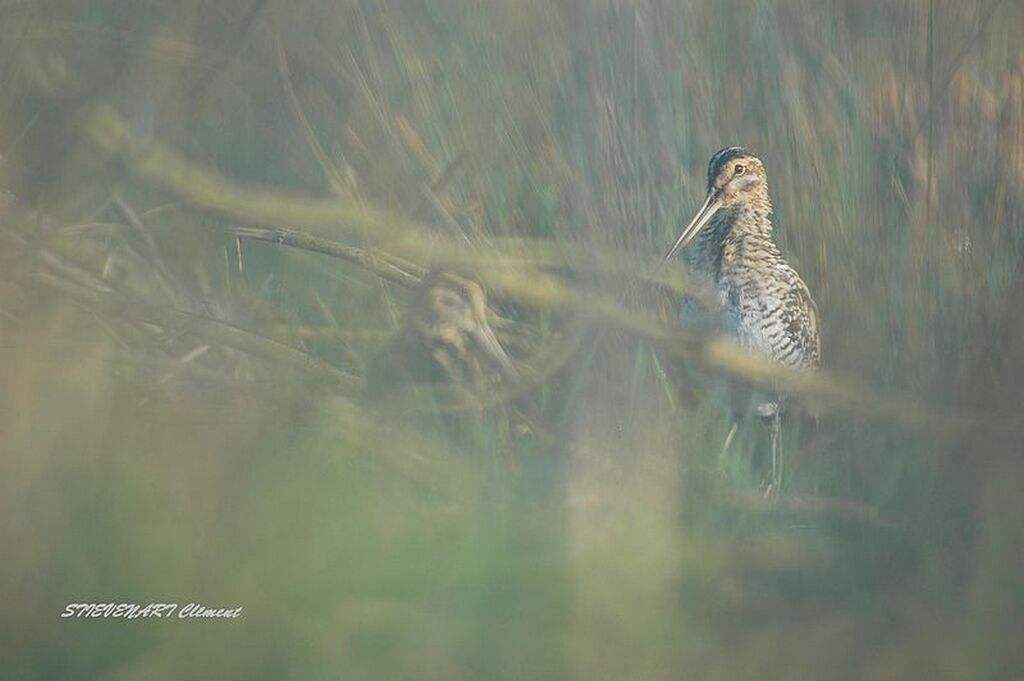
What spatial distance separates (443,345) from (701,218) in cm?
50

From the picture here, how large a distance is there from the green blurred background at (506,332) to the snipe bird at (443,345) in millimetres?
40

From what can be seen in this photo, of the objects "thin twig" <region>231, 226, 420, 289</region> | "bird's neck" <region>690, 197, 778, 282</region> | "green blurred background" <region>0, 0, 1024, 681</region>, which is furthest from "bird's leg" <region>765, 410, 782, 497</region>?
"thin twig" <region>231, 226, 420, 289</region>

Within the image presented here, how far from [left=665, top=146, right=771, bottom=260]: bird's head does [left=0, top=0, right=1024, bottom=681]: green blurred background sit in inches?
0.9

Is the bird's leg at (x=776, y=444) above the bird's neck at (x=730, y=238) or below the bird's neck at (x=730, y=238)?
below

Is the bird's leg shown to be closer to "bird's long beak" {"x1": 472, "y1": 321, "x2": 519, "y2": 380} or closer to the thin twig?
"bird's long beak" {"x1": 472, "y1": 321, "x2": 519, "y2": 380}

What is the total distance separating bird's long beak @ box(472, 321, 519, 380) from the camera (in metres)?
2.46

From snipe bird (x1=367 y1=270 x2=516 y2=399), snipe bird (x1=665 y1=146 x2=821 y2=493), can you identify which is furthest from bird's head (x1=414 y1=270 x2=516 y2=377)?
snipe bird (x1=665 y1=146 x2=821 y2=493)

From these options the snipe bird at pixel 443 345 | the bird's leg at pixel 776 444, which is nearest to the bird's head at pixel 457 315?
the snipe bird at pixel 443 345

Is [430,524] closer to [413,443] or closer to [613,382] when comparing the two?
[413,443]

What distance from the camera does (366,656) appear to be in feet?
8.12

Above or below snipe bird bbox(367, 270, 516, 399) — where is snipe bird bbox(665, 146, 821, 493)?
above

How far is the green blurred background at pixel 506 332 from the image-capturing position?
2428 mm

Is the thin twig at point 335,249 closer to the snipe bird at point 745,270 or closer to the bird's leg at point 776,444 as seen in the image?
the snipe bird at point 745,270

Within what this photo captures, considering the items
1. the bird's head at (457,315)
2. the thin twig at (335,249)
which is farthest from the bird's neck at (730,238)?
the thin twig at (335,249)
